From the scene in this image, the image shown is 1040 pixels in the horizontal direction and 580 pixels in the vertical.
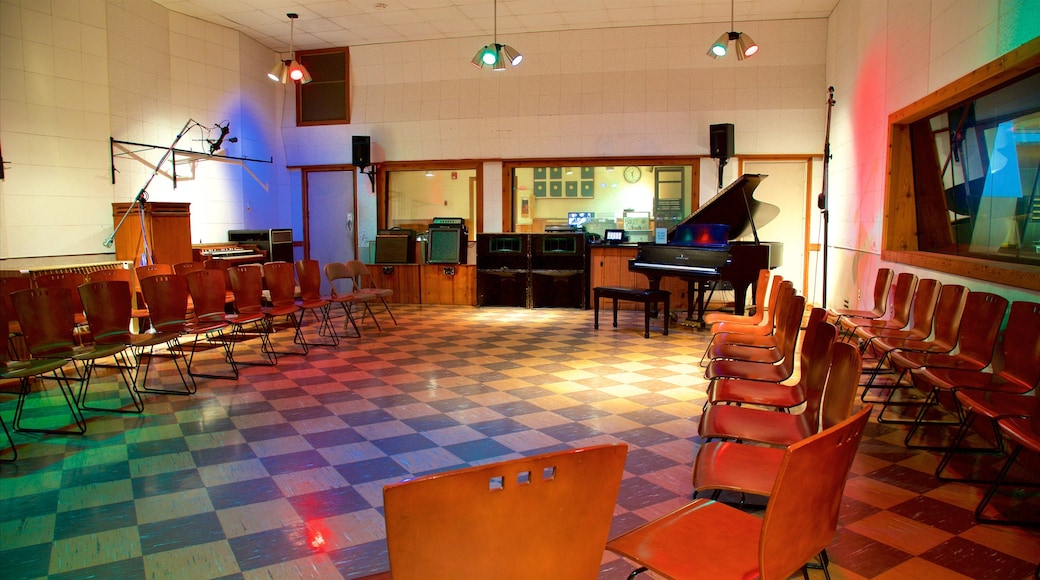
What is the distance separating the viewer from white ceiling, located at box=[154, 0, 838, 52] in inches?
345

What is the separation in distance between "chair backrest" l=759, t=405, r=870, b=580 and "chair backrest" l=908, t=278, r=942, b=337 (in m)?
3.52

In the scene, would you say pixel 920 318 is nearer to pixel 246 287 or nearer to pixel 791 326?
pixel 791 326

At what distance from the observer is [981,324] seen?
3727 mm

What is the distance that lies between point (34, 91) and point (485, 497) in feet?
27.2

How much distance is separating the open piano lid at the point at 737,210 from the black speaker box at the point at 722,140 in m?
2.07

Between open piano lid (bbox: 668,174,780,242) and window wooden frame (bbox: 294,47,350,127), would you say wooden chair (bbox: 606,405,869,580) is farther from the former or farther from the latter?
window wooden frame (bbox: 294,47,350,127)

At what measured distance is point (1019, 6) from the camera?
3910mm

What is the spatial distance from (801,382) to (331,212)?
9.98 meters

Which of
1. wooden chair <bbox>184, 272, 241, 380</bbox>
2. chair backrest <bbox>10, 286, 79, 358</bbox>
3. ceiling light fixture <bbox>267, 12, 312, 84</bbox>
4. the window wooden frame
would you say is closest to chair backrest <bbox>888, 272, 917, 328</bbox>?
wooden chair <bbox>184, 272, 241, 380</bbox>

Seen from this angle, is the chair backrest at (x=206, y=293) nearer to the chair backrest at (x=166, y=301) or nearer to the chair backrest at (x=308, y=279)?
the chair backrest at (x=166, y=301)

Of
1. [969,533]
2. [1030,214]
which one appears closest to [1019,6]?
[1030,214]

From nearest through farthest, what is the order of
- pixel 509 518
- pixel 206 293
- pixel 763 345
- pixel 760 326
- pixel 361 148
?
pixel 509 518, pixel 763 345, pixel 760 326, pixel 206 293, pixel 361 148

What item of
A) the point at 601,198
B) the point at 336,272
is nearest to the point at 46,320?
the point at 336,272

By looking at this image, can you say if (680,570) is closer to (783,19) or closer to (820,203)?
(820,203)
